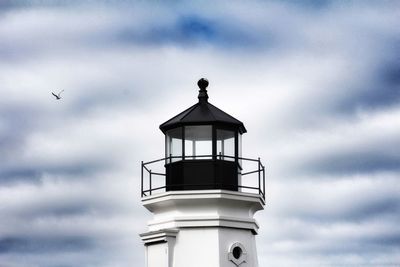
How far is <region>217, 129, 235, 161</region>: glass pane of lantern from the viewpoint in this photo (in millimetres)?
21672

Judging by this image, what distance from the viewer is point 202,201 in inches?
837

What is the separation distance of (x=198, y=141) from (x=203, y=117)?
1.82 feet

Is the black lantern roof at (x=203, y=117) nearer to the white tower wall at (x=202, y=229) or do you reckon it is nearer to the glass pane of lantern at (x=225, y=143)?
the glass pane of lantern at (x=225, y=143)

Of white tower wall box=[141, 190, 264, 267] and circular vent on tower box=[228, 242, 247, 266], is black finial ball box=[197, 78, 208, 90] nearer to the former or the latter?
white tower wall box=[141, 190, 264, 267]

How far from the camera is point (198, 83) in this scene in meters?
22.4

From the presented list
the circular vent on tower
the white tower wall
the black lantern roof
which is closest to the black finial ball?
the black lantern roof

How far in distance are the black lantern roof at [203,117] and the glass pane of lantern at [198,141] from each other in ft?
0.57

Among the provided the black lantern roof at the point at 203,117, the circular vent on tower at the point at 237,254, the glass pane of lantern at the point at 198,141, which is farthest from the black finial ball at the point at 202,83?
the circular vent on tower at the point at 237,254

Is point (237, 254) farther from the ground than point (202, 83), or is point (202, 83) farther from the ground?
point (202, 83)

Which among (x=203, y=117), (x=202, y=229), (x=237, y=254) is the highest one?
(x=203, y=117)

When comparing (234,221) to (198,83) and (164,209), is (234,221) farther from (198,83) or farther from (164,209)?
(198,83)

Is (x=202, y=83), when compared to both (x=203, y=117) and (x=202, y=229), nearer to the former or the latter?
(x=203, y=117)

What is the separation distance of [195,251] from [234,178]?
6.13 feet

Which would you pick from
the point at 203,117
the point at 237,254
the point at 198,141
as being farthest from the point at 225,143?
the point at 237,254
